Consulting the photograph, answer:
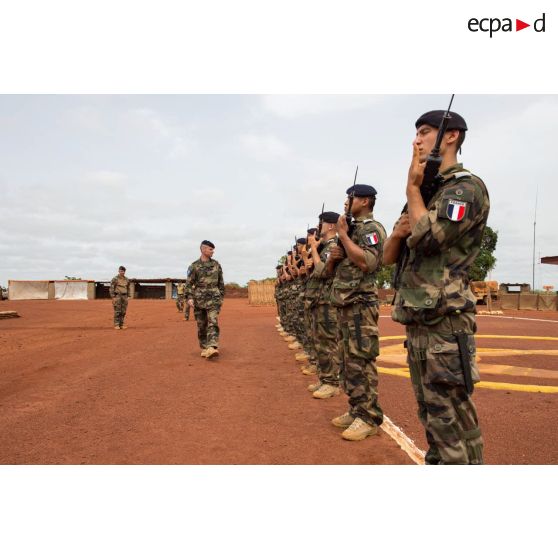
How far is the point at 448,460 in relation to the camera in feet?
7.45

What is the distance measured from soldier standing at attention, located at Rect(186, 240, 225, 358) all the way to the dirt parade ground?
52 centimetres

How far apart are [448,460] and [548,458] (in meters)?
1.78

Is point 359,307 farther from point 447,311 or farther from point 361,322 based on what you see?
point 447,311

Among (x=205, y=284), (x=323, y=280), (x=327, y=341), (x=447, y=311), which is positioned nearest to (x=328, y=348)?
(x=327, y=341)

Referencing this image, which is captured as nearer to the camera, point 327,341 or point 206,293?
point 327,341

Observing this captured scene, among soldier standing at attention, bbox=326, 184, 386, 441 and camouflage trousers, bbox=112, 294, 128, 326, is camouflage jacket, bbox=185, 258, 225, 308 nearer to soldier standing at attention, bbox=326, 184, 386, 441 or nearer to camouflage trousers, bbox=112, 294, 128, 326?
soldier standing at attention, bbox=326, 184, 386, 441

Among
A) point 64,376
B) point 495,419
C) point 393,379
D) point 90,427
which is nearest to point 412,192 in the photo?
point 495,419

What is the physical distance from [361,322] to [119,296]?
12.7 meters

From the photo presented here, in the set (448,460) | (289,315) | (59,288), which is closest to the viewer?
(448,460)

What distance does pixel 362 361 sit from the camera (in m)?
4.09

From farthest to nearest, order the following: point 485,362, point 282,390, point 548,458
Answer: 1. point 485,362
2. point 282,390
3. point 548,458

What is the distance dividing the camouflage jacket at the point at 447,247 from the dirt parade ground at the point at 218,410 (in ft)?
5.26

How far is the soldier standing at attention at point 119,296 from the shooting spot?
14.9m

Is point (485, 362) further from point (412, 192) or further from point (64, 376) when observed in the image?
point (64, 376)
